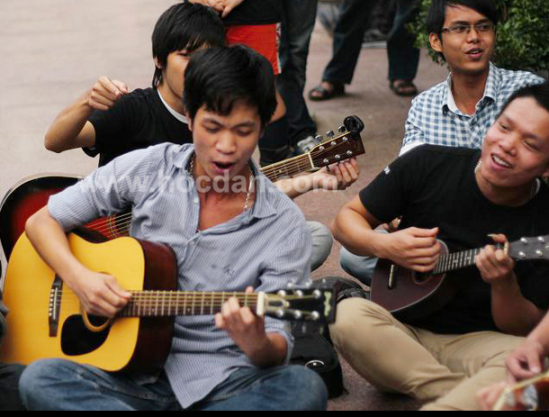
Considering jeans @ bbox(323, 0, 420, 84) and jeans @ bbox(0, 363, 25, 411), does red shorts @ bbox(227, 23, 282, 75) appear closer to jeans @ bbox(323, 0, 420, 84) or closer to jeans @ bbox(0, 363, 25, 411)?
jeans @ bbox(323, 0, 420, 84)

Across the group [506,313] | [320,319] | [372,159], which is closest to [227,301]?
[320,319]

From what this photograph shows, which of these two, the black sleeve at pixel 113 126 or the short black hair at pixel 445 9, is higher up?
the short black hair at pixel 445 9

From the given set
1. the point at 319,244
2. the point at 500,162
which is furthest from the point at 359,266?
the point at 500,162

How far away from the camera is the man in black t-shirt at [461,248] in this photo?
2912 millimetres

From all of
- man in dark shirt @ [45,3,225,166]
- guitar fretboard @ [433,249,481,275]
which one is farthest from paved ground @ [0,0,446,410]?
man in dark shirt @ [45,3,225,166]

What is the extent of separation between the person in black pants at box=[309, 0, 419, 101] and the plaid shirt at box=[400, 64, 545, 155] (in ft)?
8.04

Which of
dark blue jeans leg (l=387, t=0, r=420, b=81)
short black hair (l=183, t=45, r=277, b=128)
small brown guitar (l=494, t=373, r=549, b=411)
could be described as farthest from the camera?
dark blue jeans leg (l=387, t=0, r=420, b=81)

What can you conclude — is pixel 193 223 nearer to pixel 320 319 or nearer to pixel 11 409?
pixel 320 319

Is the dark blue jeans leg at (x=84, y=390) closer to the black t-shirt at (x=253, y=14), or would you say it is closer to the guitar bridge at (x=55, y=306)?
the guitar bridge at (x=55, y=306)

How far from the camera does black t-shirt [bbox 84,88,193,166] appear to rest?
3.61m

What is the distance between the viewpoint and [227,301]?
2527mm

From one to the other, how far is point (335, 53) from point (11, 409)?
160 inches

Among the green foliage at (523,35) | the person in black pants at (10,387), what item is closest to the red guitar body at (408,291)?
the person in black pants at (10,387)

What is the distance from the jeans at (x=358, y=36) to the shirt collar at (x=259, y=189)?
358 cm
